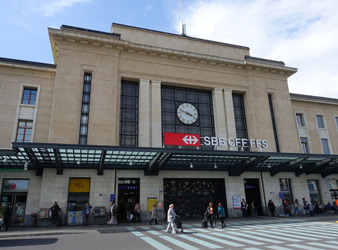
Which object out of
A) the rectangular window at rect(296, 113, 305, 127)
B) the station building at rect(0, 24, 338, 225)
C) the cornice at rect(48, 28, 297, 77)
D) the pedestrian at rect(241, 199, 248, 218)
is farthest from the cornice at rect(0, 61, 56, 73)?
the rectangular window at rect(296, 113, 305, 127)

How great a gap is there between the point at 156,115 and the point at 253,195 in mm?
14348

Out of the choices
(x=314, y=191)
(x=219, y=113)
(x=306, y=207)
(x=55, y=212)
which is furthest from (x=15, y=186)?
(x=314, y=191)

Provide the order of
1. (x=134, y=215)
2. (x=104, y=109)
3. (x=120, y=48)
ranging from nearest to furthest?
1. (x=134, y=215)
2. (x=104, y=109)
3. (x=120, y=48)

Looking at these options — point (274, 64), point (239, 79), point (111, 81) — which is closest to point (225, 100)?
point (239, 79)

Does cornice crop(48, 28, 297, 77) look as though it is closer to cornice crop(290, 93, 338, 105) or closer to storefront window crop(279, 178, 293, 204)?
cornice crop(290, 93, 338, 105)

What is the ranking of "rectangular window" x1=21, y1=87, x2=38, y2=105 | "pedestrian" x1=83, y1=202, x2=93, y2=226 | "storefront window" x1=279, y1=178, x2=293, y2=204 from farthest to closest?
"storefront window" x1=279, y1=178, x2=293, y2=204, "rectangular window" x1=21, y1=87, x2=38, y2=105, "pedestrian" x1=83, y1=202, x2=93, y2=226

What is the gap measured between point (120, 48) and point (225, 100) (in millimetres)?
13193

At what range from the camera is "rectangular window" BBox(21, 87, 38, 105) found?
24547mm

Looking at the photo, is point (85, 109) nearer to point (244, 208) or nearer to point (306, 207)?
point (244, 208)

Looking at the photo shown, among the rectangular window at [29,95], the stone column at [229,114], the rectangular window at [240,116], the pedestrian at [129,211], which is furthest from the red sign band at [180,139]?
the rectangular window at [29,95]

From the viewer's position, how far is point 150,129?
25812mm

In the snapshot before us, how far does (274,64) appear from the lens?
33.0 meters

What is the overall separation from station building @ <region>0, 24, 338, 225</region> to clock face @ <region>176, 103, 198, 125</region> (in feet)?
0.42

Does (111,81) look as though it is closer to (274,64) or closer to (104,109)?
(104,109)
